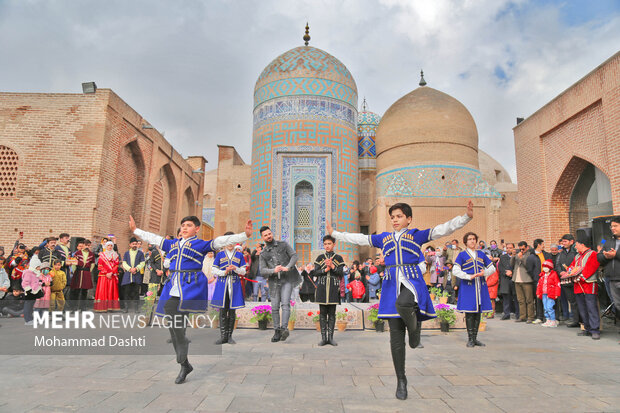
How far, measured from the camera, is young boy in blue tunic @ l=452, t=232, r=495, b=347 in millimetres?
6086

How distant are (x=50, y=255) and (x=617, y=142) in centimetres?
1319

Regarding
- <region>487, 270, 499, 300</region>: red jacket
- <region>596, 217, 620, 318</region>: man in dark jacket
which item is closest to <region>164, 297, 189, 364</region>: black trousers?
<region>596, 217, 620, 318</region>: man in dark jacket

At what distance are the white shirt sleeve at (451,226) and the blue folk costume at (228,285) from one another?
133 inches

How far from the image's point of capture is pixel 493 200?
19.9 meters

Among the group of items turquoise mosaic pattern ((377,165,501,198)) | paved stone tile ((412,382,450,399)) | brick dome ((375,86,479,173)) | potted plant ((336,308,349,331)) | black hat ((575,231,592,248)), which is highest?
brick dome ((375,86,479,173))

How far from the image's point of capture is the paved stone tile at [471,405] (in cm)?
301

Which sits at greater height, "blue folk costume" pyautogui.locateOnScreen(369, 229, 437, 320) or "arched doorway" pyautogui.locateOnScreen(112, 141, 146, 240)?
"arched doorway" pyautogui.locateOnScreen(112, 141, 146, 240)

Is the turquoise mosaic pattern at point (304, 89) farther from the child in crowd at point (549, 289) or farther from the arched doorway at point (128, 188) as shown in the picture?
the child in crowd at point (549, 289)

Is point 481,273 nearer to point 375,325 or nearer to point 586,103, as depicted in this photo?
point 375,325

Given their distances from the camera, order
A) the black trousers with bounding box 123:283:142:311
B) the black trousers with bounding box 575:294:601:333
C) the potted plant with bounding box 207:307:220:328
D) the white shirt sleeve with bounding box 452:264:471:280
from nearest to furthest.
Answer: the white shirt sleeve with bounding box 452:264:471:280 < the black trousers with bounding box 575:294:601:333 < the potted plant with bounding box 207:307:220:328 < the black trousers with bounding box 123:283:142:311

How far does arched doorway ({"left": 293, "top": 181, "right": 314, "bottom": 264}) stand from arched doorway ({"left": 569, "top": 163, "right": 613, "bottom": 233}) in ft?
37.1

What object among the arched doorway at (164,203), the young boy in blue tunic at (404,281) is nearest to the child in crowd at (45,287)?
the young boy in blue tunic at (404,281)

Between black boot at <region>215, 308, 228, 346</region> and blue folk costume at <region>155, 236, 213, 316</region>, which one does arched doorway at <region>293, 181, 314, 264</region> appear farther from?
blue folk costume at <region>155, 236, 213, 316</region>

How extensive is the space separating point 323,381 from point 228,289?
2.72 metres
